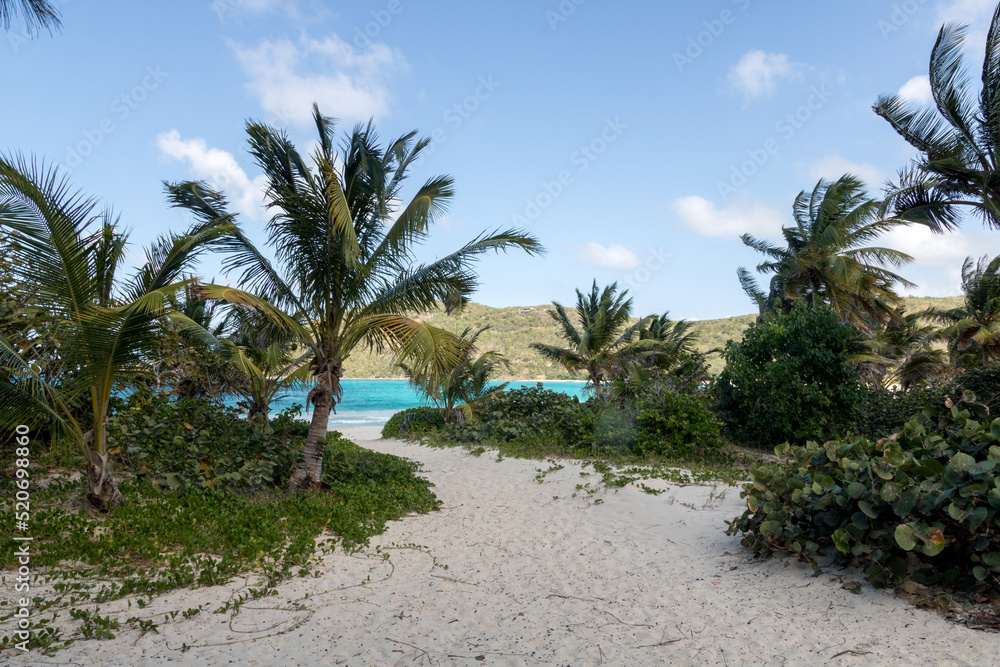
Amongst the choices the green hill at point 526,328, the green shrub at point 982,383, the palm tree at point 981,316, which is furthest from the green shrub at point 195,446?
the green hill at point 526,328

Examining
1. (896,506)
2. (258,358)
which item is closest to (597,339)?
(258,358)

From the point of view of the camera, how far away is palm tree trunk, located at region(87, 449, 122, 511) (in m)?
6.15

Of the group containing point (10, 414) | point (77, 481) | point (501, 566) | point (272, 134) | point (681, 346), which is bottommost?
point (501, 566)

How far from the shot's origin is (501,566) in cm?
577

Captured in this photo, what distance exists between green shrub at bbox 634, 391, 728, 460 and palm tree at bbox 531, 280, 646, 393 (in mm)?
5651

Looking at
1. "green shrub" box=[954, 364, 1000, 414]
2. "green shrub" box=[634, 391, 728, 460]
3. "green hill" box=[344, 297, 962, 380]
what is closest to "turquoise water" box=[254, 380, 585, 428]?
"green hill" box=[344, 297, 962, 380]

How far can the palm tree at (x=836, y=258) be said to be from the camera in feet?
54.4

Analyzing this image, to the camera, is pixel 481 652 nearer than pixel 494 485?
Yes

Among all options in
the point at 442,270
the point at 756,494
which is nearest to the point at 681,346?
the point at 442,270

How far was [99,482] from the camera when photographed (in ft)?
20.3

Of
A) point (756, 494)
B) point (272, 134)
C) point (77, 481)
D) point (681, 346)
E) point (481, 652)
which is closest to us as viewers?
point (481, 652)

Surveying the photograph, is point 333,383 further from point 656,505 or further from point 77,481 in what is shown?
point 656,505

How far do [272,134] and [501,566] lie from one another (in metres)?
7.10

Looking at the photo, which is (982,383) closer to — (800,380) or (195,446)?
(800,380)
